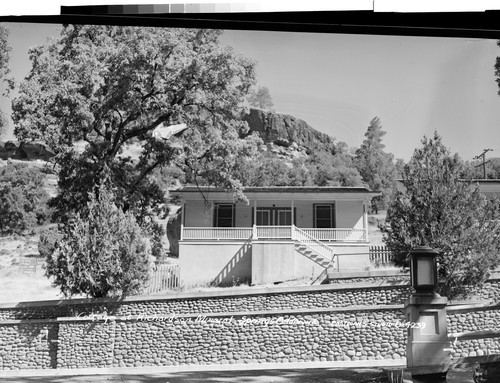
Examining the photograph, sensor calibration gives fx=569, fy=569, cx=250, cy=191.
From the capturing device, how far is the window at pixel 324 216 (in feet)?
37.7

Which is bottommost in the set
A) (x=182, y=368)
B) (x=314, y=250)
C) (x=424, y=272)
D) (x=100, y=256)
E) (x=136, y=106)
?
(x=182, y=368)

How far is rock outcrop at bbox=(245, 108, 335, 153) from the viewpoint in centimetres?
675

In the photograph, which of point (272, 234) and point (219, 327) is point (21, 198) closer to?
point (219, 327)

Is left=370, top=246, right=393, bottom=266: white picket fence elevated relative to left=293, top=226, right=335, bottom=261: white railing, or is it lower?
lower

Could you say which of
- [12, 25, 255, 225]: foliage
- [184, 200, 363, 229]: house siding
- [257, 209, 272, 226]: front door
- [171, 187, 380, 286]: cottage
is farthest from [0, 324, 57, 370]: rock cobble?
[257, 209, 272, 226]: front door

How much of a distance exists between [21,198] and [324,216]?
18.9 feet

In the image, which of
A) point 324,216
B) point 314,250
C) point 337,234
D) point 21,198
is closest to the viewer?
point 21,198

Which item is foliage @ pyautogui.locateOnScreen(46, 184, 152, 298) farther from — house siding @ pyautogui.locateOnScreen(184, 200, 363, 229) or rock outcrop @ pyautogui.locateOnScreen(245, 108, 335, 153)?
rock outcrop @ pyautogui.locateOnScreen(245, 108, 335, 153)

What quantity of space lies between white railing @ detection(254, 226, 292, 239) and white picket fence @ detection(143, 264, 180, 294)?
184 cm

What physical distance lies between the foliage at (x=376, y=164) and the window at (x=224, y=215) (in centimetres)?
282

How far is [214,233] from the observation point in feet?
36.2

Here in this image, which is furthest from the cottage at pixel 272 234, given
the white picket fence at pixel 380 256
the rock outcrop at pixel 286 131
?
the rock outcrop at pixel 286 131

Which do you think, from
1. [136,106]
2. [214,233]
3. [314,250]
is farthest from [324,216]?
[136,106]

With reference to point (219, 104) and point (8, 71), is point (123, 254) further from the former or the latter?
point (8, 71)
